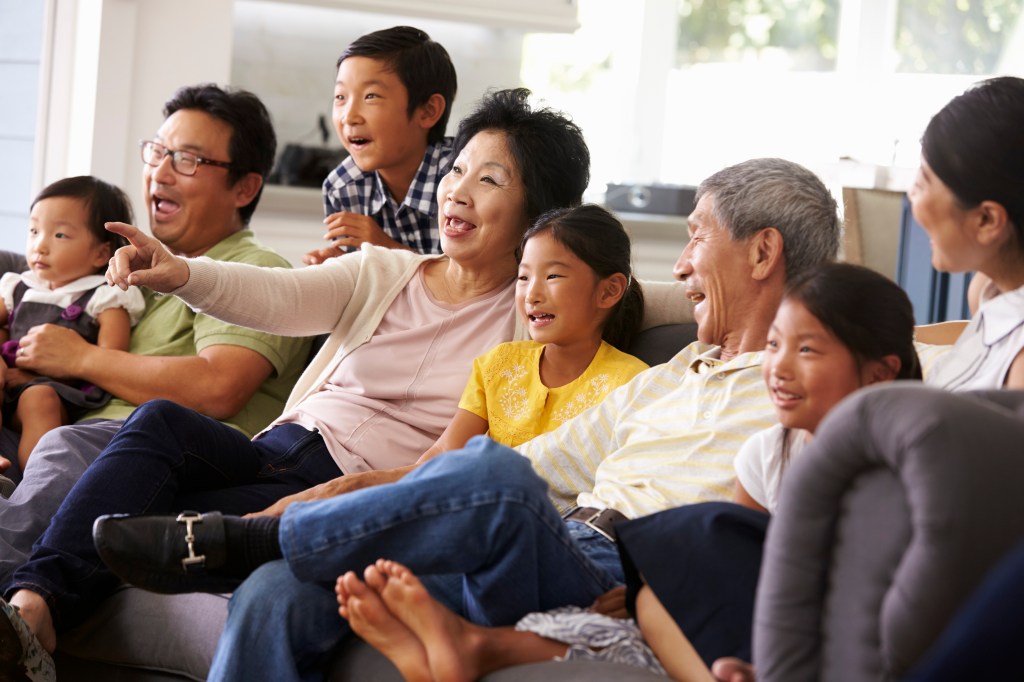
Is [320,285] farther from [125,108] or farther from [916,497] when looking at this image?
[125,108]

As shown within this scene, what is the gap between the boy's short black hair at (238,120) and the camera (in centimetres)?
277

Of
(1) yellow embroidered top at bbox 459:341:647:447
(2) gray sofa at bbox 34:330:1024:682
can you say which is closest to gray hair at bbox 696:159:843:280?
(1) yellow embroidered top at bbox 459:341:647:447

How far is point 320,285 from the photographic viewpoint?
2.33 metres

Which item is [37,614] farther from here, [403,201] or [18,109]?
[18,109]

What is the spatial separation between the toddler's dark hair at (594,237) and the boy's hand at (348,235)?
0.55 meters

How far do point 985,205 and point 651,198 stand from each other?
12.6 ft

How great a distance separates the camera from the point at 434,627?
1.53 meters

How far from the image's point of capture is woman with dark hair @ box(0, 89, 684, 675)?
2.08 meters

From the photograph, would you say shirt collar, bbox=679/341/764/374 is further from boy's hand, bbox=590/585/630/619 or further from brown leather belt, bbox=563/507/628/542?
boy's hand, bbox=590/585/630/619

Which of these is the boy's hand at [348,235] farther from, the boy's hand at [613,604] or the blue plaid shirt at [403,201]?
the boy's hand at [613,604]

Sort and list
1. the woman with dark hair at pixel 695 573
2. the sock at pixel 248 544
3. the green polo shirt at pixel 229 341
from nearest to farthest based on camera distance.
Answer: the woman with dark hair at pixel 695 573
the sock at pixel 248 544
the green polo shirt at pixel 229 341

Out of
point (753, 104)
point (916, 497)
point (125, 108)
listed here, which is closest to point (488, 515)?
point (916, 497)

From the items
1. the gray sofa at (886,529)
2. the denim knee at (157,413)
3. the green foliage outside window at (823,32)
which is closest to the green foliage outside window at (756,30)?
the green foliage outside window at (823,32)

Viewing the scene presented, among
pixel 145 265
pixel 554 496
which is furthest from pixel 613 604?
pixel 145 265
